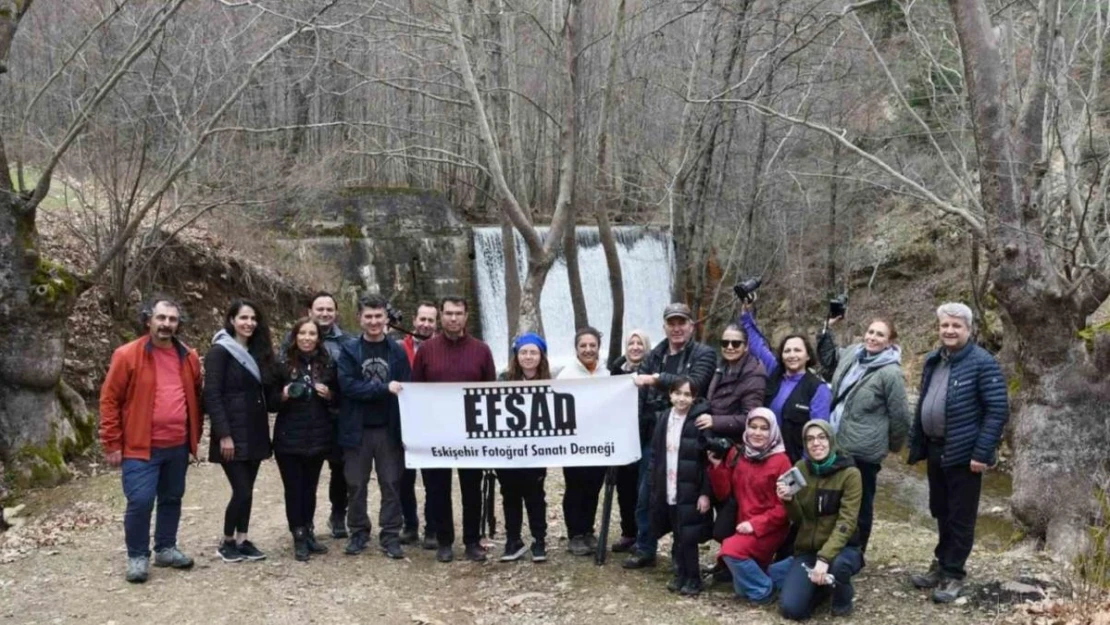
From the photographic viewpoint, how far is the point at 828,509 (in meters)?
5.27

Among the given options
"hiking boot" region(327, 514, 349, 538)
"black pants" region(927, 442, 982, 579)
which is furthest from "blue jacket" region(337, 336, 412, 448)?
"black pants" region(927, 442, 982, 579)

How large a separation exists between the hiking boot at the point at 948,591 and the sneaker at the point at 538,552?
2573mm

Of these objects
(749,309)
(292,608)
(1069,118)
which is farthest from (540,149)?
(292,608)

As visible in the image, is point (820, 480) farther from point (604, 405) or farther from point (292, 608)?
point (292, 608)

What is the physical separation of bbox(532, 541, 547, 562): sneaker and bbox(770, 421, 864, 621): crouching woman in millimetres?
1746

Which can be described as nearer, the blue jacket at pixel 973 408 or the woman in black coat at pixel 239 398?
the blue jacket at pixel 973 408

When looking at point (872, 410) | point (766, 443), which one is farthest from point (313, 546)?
point (872, 410)

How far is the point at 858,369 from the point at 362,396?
3.35 metres

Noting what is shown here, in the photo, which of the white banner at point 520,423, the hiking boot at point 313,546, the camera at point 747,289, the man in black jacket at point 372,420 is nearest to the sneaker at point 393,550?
the man in black jacket at point 372,420

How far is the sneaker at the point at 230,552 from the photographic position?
246 inches

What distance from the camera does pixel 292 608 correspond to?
5.54m

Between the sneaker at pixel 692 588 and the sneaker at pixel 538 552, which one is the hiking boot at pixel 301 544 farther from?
the sneaker at pixel 692 588

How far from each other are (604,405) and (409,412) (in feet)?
4.55

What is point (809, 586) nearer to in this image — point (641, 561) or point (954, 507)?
point (954, 507)
